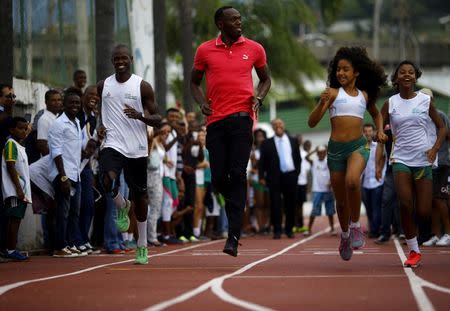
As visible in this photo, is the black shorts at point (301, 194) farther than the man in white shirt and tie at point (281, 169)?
Yes

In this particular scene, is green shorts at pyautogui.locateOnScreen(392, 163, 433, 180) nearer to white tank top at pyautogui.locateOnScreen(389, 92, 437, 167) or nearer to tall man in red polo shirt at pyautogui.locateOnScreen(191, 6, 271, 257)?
white tank top at pyautogui.locateOnScreen(389, 92, 437, 167)

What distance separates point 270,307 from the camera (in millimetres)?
9766

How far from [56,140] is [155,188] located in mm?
4563

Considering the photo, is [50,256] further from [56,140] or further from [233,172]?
[233,172]

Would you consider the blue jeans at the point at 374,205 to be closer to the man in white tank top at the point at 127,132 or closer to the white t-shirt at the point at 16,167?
the white t-shirt at the point at 16,167

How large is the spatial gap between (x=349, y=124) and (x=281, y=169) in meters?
13.2

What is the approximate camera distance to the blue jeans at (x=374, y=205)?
82.4ft

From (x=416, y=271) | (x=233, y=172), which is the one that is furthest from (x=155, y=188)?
(x=416, y=271)

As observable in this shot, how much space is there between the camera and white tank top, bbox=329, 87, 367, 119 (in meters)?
14.2

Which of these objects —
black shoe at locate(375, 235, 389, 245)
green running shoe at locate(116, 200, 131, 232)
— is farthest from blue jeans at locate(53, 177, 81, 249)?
black shoe at locate(375, 235, 389, 245)

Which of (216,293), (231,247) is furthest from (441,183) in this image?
(216,293)

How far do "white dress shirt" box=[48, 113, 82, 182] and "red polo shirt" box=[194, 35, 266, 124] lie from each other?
3.55 m

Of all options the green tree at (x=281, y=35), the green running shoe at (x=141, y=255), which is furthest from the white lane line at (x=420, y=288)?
the green tree at (x=281, y=35)

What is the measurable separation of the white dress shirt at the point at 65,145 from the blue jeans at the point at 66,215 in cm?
16
